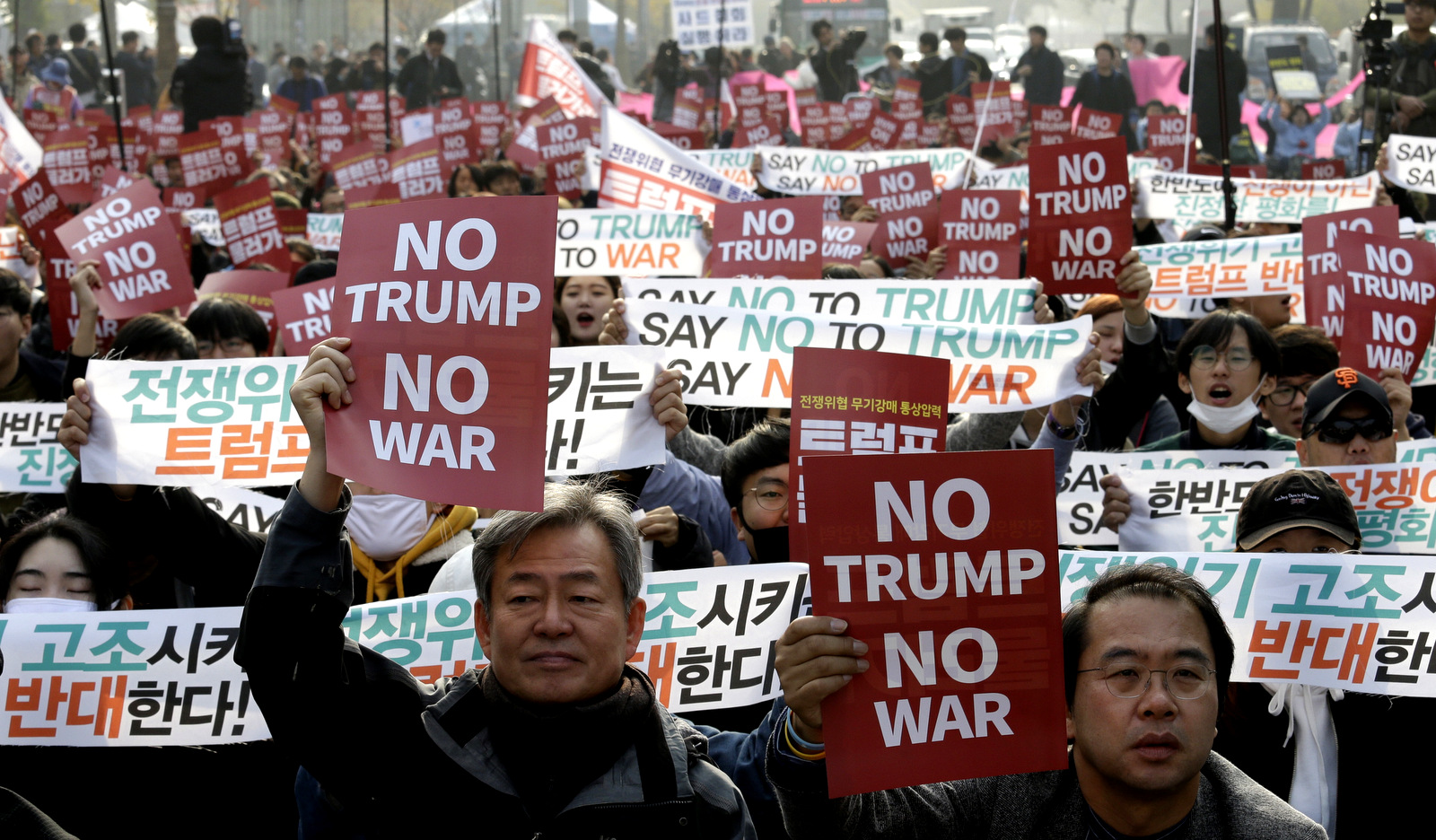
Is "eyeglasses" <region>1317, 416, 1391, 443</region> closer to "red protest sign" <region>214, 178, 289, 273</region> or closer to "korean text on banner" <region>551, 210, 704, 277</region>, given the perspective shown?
"korean text on banner" <region>551, 210, 704, 277</region>

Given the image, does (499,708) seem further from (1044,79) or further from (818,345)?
(1044,79)

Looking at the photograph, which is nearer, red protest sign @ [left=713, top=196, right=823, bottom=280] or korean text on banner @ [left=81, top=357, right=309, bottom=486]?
korean text on banner @ [left=81, top=357, right=309, bottom=486]

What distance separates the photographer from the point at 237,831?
11.2 ft

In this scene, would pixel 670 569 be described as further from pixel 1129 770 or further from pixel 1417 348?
pixel 1417 348

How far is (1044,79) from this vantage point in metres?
19.1

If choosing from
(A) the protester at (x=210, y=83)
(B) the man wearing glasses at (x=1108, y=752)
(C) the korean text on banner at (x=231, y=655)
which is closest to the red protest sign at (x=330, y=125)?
(A) the protester at (x=210, y=83)

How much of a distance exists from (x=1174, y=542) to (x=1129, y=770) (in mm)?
2089

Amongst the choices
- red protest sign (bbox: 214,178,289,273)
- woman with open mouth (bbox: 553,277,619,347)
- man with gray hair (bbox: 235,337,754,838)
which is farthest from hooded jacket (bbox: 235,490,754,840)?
red protest sign (bbox: 214,178,289,273)

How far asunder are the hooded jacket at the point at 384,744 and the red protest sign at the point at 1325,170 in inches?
510

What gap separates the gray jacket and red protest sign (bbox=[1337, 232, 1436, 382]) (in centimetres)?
344

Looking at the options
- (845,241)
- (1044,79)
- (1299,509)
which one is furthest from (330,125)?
(1299,509)

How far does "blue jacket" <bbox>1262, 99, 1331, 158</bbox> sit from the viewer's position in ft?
69.4

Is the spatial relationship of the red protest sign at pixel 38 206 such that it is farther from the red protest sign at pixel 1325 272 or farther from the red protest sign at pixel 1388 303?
the red protest sign at pixel 1388 303

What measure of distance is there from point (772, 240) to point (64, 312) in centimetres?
345
